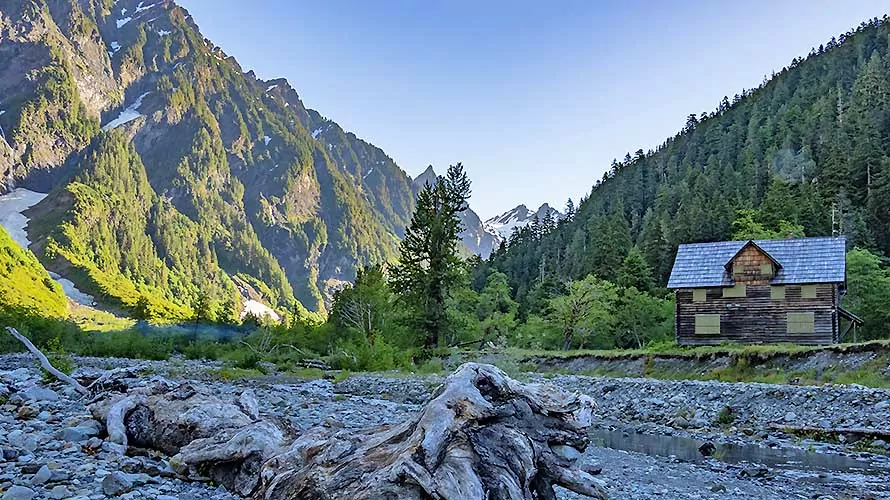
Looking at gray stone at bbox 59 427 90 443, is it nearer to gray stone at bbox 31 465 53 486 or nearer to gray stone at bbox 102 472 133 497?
gray stone at bbox 31 465 53 486

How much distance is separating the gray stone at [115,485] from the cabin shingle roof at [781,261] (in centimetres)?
3492

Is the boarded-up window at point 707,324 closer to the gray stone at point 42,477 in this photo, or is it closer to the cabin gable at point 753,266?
the cabin gable at point 753,266

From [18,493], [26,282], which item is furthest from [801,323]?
[26,282]

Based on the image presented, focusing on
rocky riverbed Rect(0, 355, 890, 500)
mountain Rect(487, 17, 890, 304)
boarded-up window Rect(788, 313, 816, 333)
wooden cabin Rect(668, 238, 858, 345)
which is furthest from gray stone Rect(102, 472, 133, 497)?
mountain Rect(487, 17, 890, 304)

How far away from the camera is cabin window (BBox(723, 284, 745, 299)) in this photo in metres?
36.1

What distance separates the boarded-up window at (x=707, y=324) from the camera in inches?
1446

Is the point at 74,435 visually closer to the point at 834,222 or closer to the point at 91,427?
the point at 91,427

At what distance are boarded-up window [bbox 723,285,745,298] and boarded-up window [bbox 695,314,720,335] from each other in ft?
4.49

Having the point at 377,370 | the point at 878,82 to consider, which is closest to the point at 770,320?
the point at 377,370

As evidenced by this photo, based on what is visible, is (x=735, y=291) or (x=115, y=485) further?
(x=735, y=291)

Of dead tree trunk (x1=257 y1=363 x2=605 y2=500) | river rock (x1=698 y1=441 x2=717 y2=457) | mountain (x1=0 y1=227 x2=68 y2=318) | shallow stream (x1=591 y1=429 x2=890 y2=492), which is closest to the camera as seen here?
dead tree trunk (x1=257 y1=363 x2=605 y2=500)

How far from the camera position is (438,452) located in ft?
18.0

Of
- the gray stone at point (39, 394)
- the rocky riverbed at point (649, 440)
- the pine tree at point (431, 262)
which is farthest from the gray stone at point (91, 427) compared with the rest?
the pine tree at point (431, 262)

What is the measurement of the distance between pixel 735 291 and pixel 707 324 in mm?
2433
